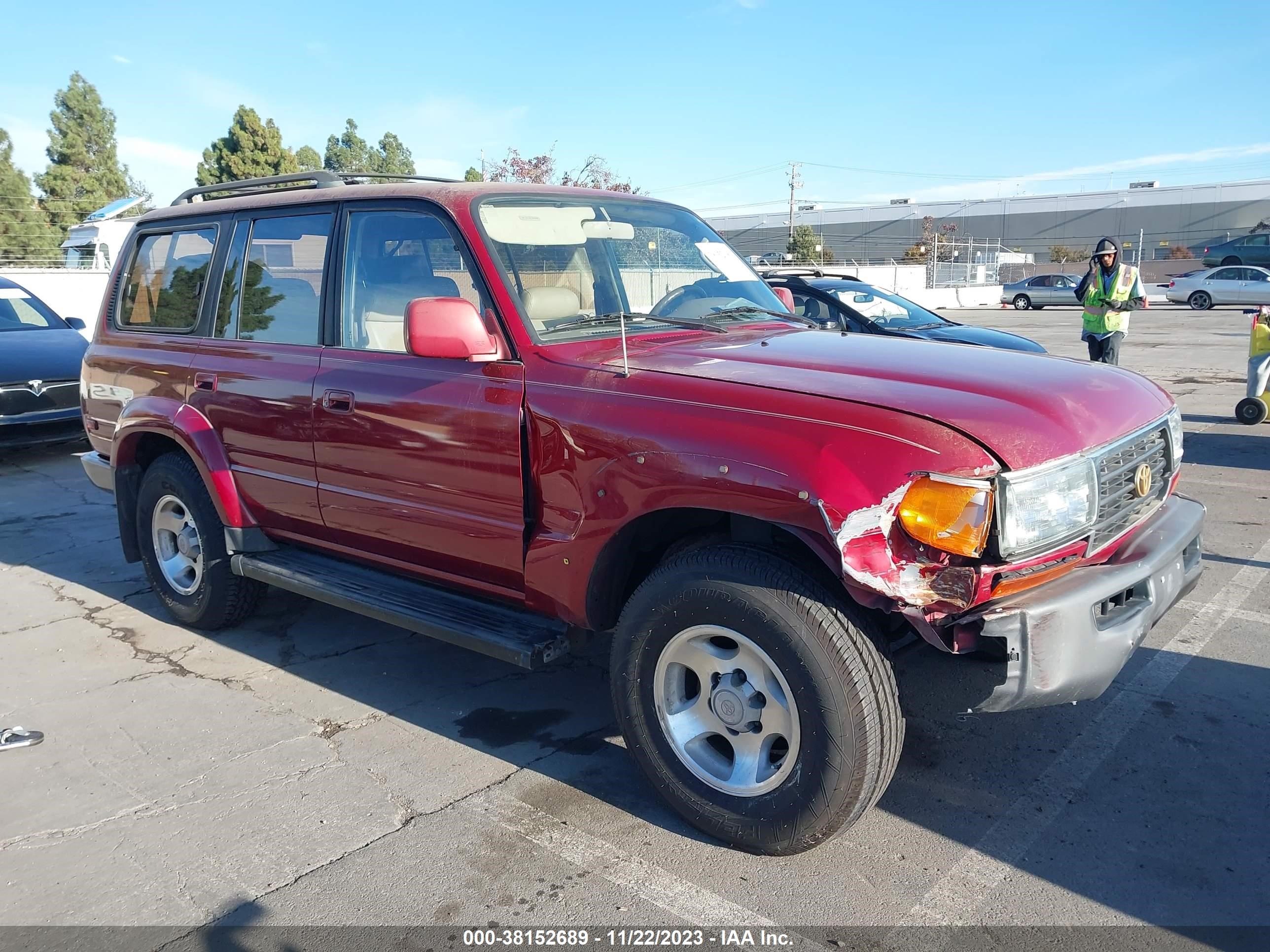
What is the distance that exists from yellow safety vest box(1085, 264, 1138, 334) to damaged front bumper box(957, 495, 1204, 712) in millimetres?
6654

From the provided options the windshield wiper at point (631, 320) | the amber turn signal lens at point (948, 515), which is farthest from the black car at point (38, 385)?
the amber turn signal lens at point (948, 515)

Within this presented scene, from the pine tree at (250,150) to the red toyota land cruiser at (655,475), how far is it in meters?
42.5

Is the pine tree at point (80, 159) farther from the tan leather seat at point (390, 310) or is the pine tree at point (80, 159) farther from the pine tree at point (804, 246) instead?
the tan leather seat at point (390, 310)

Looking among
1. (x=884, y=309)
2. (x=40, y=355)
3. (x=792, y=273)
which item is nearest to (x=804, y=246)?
(x=792, y=273)

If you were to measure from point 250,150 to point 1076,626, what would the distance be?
1849 inches

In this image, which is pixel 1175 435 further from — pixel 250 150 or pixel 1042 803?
pixel 250 150

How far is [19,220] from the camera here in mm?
40312

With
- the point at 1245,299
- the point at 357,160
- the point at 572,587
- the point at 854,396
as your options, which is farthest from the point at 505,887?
the point at 357,160

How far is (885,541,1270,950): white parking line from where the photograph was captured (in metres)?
2.61

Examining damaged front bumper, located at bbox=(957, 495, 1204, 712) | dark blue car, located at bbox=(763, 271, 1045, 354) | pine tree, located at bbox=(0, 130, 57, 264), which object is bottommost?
damaged front bumper, located at bbox=(957, 495, 1204, 712)

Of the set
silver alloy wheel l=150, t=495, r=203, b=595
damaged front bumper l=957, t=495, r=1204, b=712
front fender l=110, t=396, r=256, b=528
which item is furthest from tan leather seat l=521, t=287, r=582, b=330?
silver alloy wheel l=150, t=495, r=203, b=595

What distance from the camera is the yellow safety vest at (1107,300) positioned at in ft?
28.6

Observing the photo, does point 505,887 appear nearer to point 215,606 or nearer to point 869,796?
point 869,796

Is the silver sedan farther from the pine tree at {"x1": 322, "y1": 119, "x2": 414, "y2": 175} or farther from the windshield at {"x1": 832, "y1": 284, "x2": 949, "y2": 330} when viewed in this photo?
the pine tree at {"x1": 322, "y1": 119, "x2": 414, "y2": 175}
